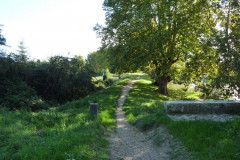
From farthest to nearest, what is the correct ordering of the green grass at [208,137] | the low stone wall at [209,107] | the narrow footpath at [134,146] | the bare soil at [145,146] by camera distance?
the low stone wall at [209,107]
the narrow footpath at [134,146]
the bare soil at [145,146]
the green grass at [208,137]

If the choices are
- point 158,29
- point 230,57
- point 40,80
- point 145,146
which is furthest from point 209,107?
point 40,80

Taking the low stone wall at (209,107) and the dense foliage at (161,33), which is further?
the dense foliage at (161,33)

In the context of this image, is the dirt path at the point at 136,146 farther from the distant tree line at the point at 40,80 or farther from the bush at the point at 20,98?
the distant tree line at the point at 40,80

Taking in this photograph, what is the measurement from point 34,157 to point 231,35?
7.53 meters

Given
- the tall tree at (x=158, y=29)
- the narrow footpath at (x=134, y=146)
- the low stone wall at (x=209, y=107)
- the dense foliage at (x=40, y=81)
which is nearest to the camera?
the narrow footpath at (x=134, y=146)

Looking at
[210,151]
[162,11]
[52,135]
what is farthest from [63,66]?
[210,151]

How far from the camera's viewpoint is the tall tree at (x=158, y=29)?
740 inches

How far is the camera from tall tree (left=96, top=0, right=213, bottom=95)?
740 inches

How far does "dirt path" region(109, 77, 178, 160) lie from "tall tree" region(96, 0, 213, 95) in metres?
11.8

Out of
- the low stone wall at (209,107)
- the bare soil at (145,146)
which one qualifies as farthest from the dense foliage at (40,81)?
the low stone wall at (209,107)

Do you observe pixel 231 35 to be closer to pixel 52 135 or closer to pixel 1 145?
pixel 52 135

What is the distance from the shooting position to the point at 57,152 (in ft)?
16.6

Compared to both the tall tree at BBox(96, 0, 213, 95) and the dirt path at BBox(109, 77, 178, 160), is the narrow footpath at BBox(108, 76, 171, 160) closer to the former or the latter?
the dirt path at BBox(109, 77, 178, 160)

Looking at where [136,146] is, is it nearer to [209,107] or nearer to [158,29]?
[209,107]
